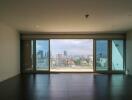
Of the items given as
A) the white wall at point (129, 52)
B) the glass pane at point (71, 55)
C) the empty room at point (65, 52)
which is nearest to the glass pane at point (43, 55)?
the empty room at point (65, 52)

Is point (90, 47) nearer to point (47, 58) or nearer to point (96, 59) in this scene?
point (96, 59)

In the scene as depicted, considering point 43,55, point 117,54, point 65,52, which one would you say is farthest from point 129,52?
point 43,55

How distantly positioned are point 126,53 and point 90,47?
7.15 feet

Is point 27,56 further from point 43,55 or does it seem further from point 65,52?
point 65,52

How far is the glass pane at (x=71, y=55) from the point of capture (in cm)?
1100

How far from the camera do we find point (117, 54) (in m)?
10.4

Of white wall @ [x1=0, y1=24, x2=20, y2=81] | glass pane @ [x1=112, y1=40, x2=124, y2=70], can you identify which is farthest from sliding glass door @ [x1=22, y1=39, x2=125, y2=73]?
white wall @ [x1=0, y1=24, x2=20, y2=81]

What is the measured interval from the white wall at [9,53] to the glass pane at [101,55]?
463 centimetres

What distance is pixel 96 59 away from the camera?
10.5 metres

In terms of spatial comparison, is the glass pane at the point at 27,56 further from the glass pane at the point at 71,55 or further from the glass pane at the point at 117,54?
the glass pane at the point at 117,54

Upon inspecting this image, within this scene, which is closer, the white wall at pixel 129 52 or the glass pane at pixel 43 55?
the white wall at pixel 129 52

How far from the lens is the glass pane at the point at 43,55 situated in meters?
10.6

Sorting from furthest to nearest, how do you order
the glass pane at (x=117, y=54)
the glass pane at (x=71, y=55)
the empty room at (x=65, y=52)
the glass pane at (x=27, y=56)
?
the glass pane at (x=71, y=55)
the glass pane at (x=27, y=56)
the glass pane at (x=117, y=54)
the empty room at (x=65, y=52)

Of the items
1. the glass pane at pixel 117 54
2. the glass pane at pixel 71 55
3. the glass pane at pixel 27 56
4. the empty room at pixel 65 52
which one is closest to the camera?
the empty room at pixel 65 52
